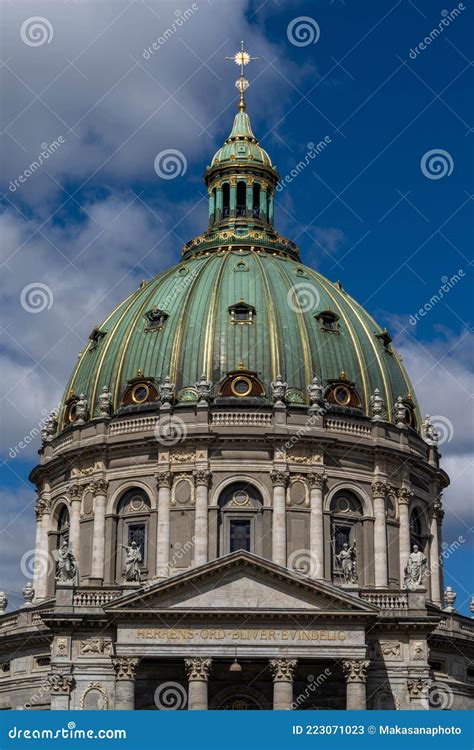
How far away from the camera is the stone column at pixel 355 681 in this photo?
61625 millimetres

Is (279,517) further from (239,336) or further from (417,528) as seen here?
(239,336)

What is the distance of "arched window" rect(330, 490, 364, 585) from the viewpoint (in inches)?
2859

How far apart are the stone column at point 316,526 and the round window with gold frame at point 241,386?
5850mm

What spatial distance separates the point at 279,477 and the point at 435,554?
1195 cm

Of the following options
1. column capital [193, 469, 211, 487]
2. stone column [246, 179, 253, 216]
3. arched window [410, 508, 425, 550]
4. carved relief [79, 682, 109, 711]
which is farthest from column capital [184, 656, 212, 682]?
stone column [246, 179, 253, 216]

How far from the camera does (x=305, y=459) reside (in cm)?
7400

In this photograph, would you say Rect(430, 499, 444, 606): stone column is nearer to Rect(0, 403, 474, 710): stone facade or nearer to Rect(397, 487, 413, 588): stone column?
Rect(0, 403, 474, 710): stone facade

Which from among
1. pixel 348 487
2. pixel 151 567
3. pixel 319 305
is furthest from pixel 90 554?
pixel 319 305

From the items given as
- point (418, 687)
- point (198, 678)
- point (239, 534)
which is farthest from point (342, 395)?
point (198, 678)

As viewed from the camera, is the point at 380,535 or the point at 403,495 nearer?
the point at 380,535

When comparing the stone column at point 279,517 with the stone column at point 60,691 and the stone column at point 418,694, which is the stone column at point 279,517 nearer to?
the stone column at point 418,694

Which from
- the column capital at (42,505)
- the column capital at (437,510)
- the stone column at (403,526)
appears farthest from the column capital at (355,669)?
the column capital at (42,505)

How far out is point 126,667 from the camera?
61688mm

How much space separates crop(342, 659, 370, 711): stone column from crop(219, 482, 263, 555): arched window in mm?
11539
